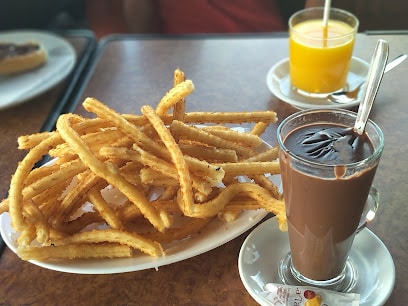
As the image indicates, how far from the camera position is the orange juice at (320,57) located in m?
1.41

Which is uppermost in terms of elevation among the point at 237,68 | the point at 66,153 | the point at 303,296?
the point at 66,153

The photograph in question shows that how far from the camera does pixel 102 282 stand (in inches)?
37.9

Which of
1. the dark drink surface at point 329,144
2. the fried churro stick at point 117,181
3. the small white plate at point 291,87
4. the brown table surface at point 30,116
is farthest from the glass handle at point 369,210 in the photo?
the brown table surface at point 30,116

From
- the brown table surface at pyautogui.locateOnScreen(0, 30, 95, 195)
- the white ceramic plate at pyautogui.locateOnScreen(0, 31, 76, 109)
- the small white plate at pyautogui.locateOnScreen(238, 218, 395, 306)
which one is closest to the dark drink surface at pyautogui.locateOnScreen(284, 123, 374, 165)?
the small white plate at pyautogui.locateOnScreen(238, 218, 395, 306)

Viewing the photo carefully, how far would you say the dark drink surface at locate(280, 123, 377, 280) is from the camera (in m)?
0.77

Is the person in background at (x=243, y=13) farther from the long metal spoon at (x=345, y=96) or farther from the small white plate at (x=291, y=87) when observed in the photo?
the long metal spoon at (x=345, y=96)

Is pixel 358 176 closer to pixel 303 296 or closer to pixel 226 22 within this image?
pixel 303 296

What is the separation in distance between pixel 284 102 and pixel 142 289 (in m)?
0.70

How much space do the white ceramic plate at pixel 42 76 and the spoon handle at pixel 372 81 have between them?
103cm

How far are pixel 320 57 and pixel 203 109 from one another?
328mm

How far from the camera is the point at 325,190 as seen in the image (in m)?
0.78

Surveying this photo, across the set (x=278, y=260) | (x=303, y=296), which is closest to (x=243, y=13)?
(x=278, y=260)

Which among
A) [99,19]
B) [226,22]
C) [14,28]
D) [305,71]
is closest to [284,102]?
[305,71]

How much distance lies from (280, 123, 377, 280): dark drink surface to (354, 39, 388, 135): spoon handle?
23mm
